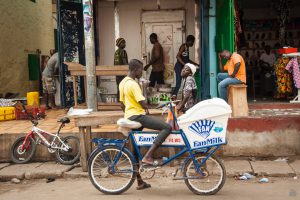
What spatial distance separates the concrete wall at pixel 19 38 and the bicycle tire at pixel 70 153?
868cm

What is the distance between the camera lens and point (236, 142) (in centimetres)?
894

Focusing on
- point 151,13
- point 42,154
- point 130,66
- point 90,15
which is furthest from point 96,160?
point 151,13

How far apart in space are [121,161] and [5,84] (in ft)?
36.9

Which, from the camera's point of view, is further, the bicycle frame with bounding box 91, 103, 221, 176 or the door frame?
the door frame

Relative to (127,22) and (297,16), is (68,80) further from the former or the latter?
(297,16)

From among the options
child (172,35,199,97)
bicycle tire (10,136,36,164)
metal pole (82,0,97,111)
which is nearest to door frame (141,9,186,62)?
child (172,35,199,97)

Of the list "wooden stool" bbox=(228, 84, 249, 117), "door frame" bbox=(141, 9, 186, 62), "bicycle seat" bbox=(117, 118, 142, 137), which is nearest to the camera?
"bicycle seat" bbox=(117, 118, 142, 137)

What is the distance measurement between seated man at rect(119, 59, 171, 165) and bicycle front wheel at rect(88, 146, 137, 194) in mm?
277

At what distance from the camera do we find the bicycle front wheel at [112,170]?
694cm

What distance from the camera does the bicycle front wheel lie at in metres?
6.94

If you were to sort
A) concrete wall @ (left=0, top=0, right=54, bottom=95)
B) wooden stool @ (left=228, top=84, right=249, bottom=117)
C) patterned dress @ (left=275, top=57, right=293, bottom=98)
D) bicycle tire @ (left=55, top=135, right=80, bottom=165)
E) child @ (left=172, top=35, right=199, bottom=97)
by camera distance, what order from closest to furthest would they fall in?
bicycle tire @ (left=55, top=135, right=80, bottom=165) → wooden stool @ (left=228, top=84, right=249, bottom=117) → patterned dress @ (left=275, top=57, right=293, bottom=98) → child @ (left=172, top=35, right=199, bottom=97) → concrete wall @ (left=0, top=0, right=54, bottom=95)

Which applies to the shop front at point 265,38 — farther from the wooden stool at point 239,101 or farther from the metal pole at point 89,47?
the metal pole at point 89,47

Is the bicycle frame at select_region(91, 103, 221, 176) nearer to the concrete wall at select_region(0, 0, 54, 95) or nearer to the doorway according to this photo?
the doorway

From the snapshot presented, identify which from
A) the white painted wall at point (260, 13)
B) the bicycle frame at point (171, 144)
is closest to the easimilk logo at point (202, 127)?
the bicycle frame at point (171, 144)
